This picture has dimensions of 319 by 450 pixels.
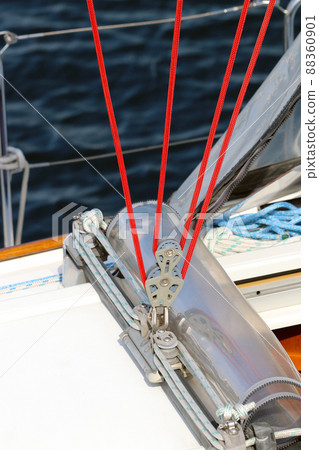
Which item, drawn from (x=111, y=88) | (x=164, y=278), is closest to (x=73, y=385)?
(x=164, y=278)

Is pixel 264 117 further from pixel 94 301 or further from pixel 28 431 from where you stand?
pixel 28 431

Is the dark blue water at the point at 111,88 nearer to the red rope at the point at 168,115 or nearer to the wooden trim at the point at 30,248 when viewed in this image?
the wooden trim at the point at 30,248

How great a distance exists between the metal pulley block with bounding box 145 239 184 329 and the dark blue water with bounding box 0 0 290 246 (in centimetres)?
281

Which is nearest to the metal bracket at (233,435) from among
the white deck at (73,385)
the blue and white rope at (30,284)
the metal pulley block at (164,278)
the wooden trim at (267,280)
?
the white deck at (73,385)

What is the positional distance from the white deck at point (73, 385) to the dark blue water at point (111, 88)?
2.59 metres

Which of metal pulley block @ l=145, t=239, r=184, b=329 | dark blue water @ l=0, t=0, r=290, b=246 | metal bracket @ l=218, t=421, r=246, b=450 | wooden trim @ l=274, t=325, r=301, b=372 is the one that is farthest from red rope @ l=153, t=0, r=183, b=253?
dark blue water @ l=0, t=0, r=290, b=246

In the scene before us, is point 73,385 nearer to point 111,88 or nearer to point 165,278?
point 165,278

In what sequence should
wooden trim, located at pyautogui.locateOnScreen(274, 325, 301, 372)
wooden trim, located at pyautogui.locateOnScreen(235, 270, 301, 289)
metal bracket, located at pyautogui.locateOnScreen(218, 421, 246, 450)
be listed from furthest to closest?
1. wooden trim, located at pyautogui.locateOnScreen(274, 325, 301, 372)
2. wooden trim, located at pyautogui.locateOnScreen(235, 270, 301, 289)
3. metal bracket, located at pyautogui.locateOnScreen(218, 421, 246, 450)

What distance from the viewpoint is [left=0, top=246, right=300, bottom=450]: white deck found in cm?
126

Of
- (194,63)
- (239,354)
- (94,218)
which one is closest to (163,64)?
(194,63)

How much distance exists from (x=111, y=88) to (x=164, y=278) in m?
3.61

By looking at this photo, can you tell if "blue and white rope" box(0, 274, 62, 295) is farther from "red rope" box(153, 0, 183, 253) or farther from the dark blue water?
the dark blue water

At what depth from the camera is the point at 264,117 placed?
1.81 m

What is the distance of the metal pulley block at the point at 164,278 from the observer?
4.28 ft
